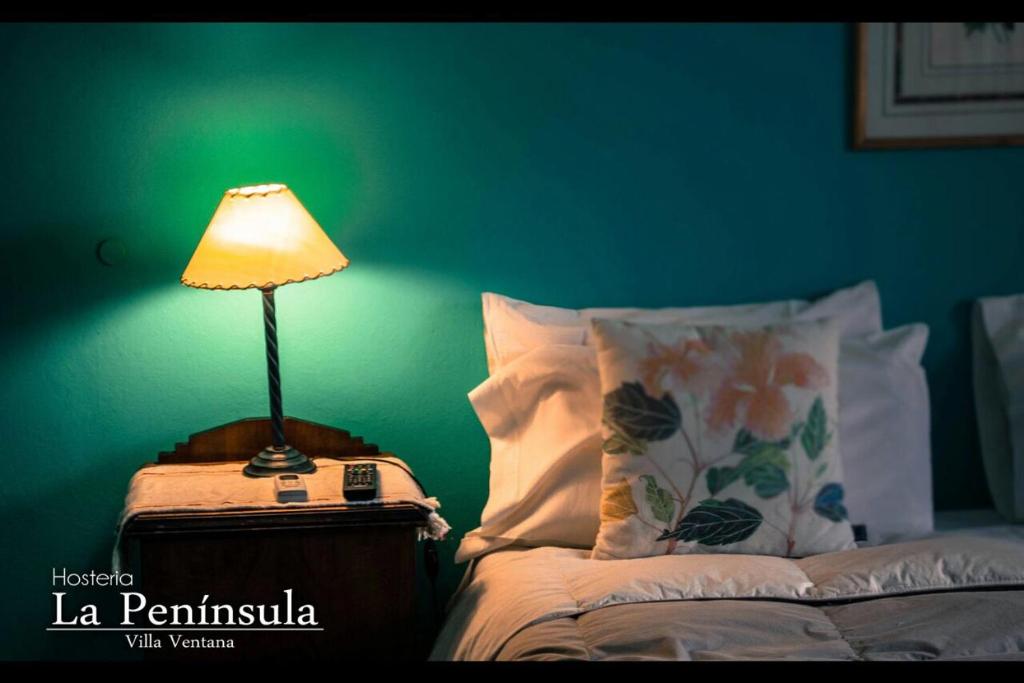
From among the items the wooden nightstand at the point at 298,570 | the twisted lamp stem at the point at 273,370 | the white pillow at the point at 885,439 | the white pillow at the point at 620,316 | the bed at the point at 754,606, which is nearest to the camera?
the bed at the point at 754,606

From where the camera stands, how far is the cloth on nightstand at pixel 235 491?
2.25 meters

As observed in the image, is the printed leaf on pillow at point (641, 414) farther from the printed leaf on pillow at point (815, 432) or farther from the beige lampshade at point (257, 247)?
the beige lampshade at point (257, 247)

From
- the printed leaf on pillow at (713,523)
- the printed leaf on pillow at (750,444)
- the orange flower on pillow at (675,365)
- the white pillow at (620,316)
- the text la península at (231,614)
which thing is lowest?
the text la península at (231,614)

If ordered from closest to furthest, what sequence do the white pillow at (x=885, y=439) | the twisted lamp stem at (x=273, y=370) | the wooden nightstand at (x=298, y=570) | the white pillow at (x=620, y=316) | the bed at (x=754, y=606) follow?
the bed at (x=754, y=606)
the wooden nightstand at (x=298, y=570)
the twisted lamp stem at (x=273, y=370)
the white pillow at (x=885, y=439)
the white pillow at (x=620, y=316)

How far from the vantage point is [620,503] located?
226 cm

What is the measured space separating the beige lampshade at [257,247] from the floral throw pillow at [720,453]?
60 centimetres

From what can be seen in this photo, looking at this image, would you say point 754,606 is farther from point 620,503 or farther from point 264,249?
point 264,249

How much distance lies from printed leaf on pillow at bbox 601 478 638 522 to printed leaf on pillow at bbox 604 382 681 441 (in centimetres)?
9

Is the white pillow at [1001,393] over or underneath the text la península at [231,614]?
over

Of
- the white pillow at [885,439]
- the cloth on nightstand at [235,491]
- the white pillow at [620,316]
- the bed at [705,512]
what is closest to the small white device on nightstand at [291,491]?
the cloth on nightstand at [235,491]

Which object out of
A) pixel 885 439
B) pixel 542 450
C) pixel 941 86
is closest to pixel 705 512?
pixel 542 450

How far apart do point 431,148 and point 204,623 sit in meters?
1.05

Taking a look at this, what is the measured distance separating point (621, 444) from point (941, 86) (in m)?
1.14

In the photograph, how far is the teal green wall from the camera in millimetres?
2545
